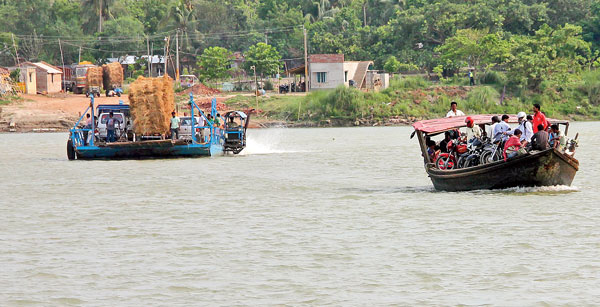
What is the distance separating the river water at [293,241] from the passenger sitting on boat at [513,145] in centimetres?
114

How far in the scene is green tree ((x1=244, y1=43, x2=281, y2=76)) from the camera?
89.6 meters

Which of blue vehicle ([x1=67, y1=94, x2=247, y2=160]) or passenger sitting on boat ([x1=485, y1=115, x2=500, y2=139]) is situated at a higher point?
passenger sitting on boat ([x1=485, y1=115, x2=500, y2=139])

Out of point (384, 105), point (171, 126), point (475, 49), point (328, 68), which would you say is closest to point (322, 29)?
point (328, 68)

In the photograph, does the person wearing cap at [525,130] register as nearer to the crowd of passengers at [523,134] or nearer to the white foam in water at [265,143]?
the crowd of passengers at [523,134]

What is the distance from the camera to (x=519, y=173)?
22531mm

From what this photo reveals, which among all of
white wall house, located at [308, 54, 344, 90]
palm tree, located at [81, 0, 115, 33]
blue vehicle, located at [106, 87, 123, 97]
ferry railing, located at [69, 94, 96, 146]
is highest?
palm tree, located at [81, 0, 115, 33]

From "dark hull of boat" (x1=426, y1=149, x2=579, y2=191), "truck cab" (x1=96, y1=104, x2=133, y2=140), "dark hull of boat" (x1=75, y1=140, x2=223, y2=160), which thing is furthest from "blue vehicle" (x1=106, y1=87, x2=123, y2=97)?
"dark hull of boat" (x1=426, y1=149, x2=579, y2=191)

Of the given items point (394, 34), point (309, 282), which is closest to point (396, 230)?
point (309, 282)

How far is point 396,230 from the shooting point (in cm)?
1917

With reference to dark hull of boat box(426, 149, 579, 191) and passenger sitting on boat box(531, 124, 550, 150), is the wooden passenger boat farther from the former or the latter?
passenger sitting on boat box(531, 124, 550, 150)

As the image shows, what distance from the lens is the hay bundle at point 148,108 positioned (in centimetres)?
3722

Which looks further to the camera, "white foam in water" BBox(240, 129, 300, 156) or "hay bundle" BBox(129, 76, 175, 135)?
"white foam in water" BBox(240, 129, 300, 156)

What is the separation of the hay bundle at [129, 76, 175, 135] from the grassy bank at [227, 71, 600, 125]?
117 ft

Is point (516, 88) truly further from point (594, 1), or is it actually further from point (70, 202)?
point (70, 202)
